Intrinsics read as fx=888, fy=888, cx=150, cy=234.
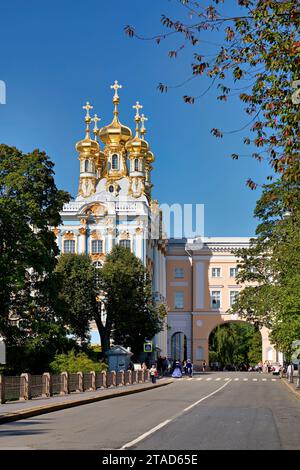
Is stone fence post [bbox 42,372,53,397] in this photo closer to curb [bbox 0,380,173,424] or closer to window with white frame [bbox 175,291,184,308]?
curb [bbox 0,380,173,424]

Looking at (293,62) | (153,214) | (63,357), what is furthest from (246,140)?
(153,214)

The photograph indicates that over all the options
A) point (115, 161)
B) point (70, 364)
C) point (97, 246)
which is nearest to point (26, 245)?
point (70, 364)

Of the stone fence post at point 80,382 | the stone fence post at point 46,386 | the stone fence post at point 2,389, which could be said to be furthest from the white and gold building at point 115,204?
the stone fence post at point 2,389

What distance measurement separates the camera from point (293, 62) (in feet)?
54.9

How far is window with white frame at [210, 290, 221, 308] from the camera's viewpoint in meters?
108

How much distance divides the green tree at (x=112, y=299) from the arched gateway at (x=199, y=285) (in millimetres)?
34472

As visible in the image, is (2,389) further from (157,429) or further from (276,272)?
(276,272)

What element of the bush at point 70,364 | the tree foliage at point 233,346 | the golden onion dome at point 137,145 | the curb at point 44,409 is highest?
the golden onion dome at point 137,145

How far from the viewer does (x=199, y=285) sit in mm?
109562

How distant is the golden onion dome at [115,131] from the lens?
3848 inches

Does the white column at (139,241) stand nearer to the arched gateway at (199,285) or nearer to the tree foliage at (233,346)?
the arched gateway at (199,285)

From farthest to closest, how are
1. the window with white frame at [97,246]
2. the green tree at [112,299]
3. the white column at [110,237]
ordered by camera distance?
the window with white frame at [97,246] < the white column at [110,237] < the green tree at [112,299]

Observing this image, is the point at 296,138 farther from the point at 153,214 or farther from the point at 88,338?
the point at 153,214
